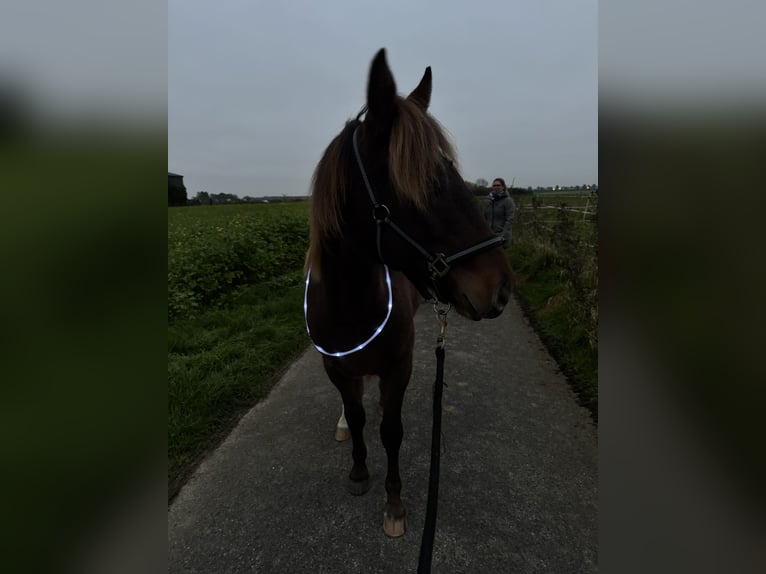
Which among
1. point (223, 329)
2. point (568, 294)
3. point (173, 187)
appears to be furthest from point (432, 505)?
point (568, 294)

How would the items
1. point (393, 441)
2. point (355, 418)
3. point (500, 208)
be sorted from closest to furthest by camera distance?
point (393, 441) → point (355, 418) → point (500, 208)

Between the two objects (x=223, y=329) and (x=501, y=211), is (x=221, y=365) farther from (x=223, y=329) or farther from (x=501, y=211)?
(x=501, y=211)

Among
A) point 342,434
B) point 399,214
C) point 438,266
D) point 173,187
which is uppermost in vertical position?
point 173,187

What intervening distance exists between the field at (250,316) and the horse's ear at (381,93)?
1.79 m

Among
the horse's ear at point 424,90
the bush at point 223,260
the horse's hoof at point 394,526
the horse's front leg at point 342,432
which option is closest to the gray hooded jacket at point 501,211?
the bush at point 223,260

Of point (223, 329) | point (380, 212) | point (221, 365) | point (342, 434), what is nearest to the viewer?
point (380, 212)

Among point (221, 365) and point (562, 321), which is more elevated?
point (562, 321)

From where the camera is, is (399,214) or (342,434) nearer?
(399,214)

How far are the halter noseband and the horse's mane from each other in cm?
7

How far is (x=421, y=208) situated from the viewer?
1.59 metres

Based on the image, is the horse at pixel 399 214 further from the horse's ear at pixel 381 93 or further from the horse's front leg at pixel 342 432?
the horse's front leg at pixel 342 432

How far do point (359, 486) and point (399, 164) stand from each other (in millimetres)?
2311

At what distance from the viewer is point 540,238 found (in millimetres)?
10633
